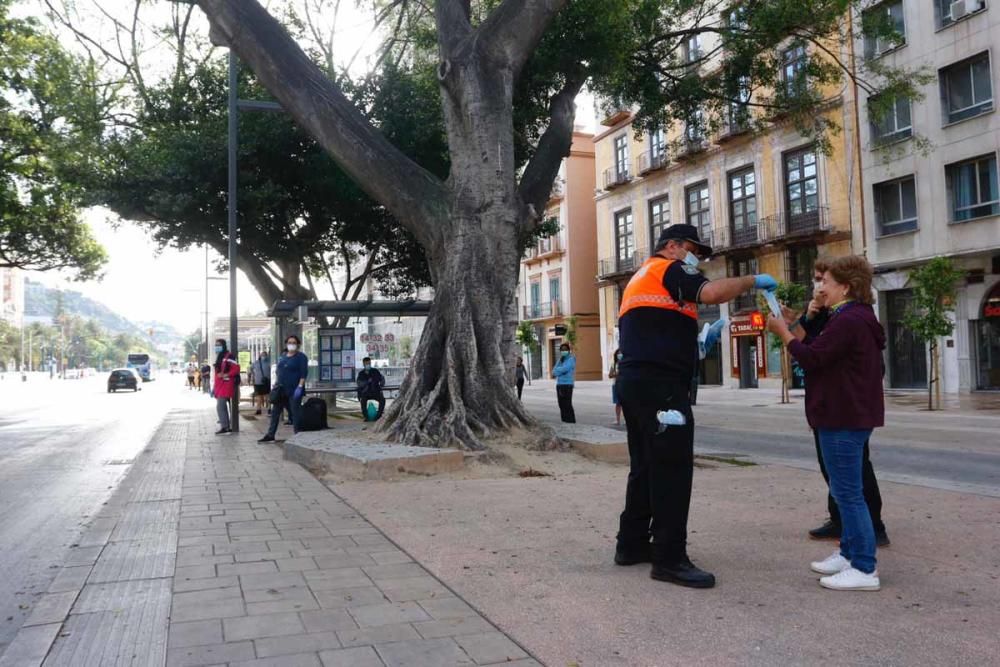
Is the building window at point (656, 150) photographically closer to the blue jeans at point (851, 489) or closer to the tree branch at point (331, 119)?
the tree branch at point (331, 119)

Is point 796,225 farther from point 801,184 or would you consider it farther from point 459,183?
point 459,183

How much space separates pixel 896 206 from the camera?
1026 inches

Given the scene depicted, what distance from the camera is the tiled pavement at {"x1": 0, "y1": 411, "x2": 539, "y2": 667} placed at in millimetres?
3162

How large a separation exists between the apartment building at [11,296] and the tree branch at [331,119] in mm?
132087

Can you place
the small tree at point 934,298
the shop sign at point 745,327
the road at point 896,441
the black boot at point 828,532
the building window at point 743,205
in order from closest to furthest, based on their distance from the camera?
the black boot at point 828,532 → the road at point 896,441 → the small tree at point 934,298 → the shop sign at point 745,327 → the building window at point 743,205

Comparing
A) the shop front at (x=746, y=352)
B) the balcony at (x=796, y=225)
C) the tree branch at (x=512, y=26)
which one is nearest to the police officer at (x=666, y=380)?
the tree branch at (x=512, y=26)

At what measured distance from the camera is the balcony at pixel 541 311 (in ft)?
153

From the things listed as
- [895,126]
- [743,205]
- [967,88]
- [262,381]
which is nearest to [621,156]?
[743,205]

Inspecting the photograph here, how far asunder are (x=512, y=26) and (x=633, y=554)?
782cm

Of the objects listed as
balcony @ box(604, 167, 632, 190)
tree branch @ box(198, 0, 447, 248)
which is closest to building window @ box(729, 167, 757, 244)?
balcony @ box(604, 167, 632, 190)

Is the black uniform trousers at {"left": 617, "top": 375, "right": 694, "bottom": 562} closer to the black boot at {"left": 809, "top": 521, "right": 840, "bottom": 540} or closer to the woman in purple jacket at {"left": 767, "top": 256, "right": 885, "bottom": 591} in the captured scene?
the woman in purple jacket at {"left": 767, "top": 256, "right": 885, "bottom": 591}

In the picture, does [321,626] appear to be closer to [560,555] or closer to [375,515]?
[560,555]

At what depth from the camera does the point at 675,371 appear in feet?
13.5

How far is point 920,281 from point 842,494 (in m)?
17.3
